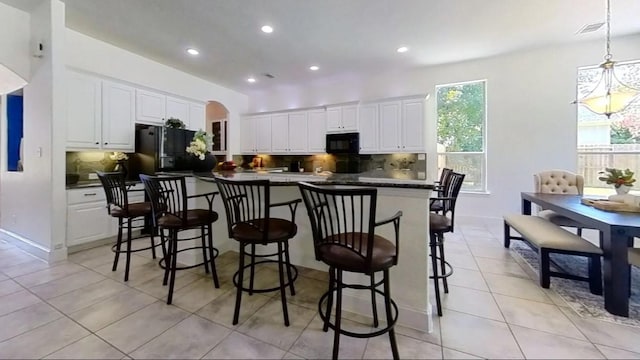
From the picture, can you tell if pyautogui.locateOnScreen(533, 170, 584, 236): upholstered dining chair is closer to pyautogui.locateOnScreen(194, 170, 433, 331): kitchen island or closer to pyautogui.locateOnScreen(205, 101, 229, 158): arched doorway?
pyautogui.locateOnScreen(194, 170, 433, 331): kitchen island

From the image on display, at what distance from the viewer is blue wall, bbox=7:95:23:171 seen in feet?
12.4

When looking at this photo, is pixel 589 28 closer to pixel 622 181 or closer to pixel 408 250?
pixel 622 181

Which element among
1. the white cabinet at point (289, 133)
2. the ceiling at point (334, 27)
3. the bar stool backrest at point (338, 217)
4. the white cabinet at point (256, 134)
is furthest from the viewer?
the white cabinet at point (256, 134)

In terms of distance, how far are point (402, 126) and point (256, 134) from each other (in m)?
3.48

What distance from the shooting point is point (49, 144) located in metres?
3.06

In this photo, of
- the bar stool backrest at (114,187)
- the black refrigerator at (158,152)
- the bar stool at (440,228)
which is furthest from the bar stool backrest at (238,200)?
the black refrigerator at (158,152)

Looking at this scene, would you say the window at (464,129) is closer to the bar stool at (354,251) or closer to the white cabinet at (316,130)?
the white cabinet at (316,130)

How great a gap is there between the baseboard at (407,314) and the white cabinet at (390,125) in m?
3.48

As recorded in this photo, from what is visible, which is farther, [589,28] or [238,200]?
[589,28]

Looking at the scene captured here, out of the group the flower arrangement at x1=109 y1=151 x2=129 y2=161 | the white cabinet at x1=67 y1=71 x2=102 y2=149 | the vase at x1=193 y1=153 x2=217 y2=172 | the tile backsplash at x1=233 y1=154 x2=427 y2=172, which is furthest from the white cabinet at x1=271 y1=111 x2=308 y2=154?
the white cabinet at x1=67 y1=71 x2=102 y2=149

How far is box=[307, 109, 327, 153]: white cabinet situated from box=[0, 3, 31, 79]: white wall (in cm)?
426

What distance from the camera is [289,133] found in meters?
6.07

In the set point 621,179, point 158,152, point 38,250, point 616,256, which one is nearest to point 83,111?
point 158,152

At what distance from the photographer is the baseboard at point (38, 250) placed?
3.08m
